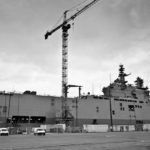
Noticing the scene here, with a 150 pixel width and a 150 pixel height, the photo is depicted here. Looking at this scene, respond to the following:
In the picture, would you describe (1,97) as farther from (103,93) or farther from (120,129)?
(103,93)

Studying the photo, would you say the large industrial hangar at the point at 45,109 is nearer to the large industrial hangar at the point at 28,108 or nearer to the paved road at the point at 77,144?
the large industrial hangar at the point at 28,108

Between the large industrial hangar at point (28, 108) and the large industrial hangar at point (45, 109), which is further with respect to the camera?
the large industrial hangar at point (45, 109)

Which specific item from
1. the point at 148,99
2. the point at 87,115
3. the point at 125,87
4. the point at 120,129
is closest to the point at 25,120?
the point at 87,115

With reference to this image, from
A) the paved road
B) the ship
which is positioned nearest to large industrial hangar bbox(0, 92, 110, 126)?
the ship

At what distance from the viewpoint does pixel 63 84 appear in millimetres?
→ 87250

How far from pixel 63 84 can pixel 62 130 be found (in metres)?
23.4

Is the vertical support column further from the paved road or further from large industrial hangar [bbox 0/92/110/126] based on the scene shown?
the paved road

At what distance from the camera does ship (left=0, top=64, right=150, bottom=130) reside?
7950 centimetres

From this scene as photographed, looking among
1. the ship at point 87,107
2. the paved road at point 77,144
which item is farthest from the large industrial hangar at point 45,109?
the paved road at point 77,144

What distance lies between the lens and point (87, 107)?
93.6 metres

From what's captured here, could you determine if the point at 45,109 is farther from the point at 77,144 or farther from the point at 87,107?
the point at 77,144

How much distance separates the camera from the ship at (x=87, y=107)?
79500 mm

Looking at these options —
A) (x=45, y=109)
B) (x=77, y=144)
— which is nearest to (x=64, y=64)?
(x=45, y=109)

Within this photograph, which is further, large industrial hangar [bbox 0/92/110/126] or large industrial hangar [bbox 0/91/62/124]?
large industrial hangar [bbox 0/92/110/126]
